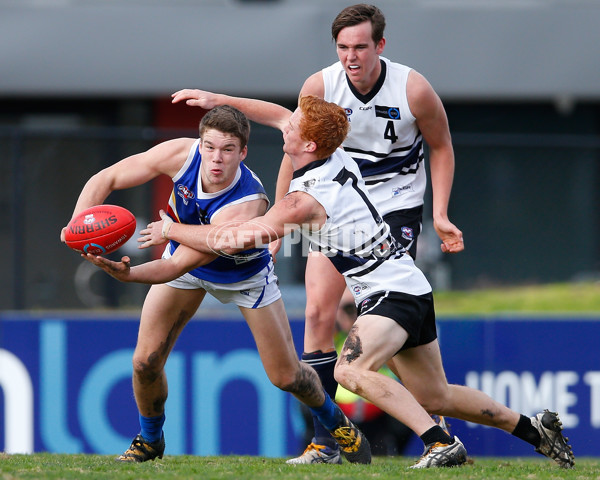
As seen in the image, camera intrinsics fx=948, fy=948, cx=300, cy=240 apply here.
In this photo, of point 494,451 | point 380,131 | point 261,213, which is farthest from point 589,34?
point 261,213

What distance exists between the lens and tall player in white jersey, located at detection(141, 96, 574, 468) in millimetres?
5039

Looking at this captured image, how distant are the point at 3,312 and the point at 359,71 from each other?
534 centimetres

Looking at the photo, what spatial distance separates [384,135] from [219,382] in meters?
3.43

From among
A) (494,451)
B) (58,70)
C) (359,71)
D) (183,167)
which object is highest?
(58,70)

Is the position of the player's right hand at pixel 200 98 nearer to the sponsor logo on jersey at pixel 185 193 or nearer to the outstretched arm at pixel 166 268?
the sponsor logo on jersey at pixel 185 193

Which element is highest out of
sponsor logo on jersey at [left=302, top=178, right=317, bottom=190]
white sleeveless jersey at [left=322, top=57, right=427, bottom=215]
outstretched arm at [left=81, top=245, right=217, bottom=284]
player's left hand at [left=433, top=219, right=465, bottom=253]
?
white sleeveless jersey at [left=322, top=57, right=427, bottom=215]

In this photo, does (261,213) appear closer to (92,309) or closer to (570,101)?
(92,309)

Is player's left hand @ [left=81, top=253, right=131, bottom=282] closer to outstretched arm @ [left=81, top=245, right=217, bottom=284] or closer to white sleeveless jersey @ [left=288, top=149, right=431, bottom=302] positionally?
outstretched arm @ [left=81, top=245, right=217, bottom=284]

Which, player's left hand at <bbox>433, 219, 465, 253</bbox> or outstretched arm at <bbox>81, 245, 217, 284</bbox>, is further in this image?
player's left hand at <bbox>433, 219, 465, 253</bbox>

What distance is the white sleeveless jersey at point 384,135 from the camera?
19.0ft

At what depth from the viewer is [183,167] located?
5.34 meters

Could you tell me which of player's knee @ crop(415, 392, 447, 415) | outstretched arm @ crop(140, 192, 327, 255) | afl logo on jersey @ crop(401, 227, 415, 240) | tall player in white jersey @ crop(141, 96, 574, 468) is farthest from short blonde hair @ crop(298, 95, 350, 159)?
player's knee @ crop(415, 392, 447, 415)

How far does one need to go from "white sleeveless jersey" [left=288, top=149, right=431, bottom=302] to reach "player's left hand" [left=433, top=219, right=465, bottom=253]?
0.62 meters

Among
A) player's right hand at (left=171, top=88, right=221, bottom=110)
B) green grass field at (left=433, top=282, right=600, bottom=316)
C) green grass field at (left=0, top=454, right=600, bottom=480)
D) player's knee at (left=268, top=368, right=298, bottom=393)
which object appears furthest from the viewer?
green grass field at (left=433, top=282, right=600, bottom=316)
